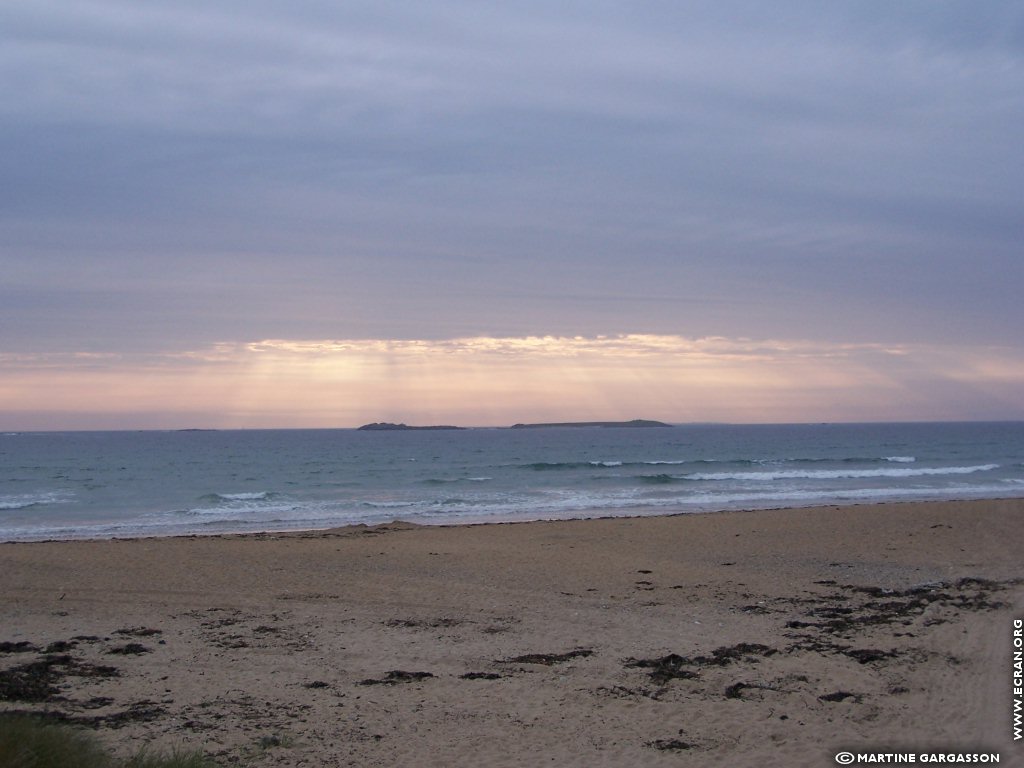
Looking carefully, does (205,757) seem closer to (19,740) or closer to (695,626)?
(19,740)

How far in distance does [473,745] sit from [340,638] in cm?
375

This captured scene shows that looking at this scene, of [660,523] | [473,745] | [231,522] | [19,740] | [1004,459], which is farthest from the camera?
[1004,459]

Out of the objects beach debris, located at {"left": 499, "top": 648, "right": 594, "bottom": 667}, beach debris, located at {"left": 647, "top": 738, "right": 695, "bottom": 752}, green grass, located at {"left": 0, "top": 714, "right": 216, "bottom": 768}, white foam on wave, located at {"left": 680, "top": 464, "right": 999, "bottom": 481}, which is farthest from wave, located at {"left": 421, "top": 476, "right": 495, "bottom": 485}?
green grass, located at {"left": 0, "top": 714, "right": 216, "bottom": 768}

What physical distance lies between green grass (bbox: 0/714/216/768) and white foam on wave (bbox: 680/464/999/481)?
39.8 meters

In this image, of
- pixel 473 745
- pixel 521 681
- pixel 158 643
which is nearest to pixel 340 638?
pixel 158 643

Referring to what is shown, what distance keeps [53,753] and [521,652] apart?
526 cm

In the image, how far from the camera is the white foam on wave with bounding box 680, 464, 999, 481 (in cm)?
4381

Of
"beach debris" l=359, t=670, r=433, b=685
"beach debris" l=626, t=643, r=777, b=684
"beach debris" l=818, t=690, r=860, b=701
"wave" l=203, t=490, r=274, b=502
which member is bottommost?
"wave" l=203, t=490, r=274, b=502

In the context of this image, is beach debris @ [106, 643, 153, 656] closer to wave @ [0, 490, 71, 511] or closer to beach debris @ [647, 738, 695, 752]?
beach debris @ [647, 738, 695, 752]

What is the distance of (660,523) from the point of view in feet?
74.5

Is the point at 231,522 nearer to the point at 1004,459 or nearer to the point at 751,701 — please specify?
the point at 751,701

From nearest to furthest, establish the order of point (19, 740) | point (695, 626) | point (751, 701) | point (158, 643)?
point (19, 740) → point (751, 701) → point (158, 643) → point (695, 626)

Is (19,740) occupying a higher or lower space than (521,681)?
higher

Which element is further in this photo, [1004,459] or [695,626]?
[1004,459]
